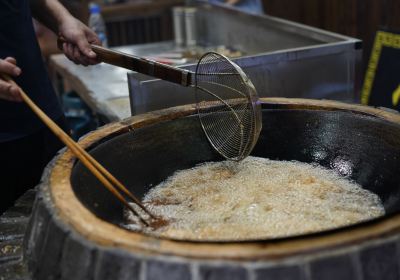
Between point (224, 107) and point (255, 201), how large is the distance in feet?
1.66

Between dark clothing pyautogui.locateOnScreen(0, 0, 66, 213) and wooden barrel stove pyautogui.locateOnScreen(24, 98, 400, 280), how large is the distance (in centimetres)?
68

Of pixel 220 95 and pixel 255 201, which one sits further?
pixel 220 95

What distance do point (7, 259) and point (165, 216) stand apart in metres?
0.53

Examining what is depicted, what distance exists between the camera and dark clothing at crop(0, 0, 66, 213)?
7.57 feet

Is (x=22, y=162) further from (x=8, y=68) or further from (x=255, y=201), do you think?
(x=255, y=201)

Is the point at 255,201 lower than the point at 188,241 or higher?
lower

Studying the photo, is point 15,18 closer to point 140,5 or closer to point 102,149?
→ point 102,149

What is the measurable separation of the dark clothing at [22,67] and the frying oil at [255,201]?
82 centimetres

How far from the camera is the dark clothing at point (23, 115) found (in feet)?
7.57

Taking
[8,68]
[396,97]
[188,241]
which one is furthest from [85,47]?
[396,97]

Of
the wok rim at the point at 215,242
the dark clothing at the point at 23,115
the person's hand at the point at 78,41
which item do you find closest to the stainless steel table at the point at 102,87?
the dark clothing at the point at 23,115

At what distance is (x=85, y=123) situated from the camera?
165 inches

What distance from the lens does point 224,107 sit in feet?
6.87

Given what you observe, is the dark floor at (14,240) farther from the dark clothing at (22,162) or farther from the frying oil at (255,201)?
the dark clothing at (22,162)
